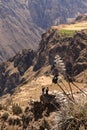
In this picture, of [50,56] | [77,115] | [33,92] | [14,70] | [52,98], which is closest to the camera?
[77,115]

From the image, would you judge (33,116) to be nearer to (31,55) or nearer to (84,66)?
(84,66)

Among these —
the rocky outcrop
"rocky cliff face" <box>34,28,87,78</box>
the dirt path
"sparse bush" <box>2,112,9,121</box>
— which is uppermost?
"sparse bush" <box>2,112,9,121</box>

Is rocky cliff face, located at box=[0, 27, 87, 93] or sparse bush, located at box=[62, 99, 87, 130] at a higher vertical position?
sparse bush, located at box=[62, 99, 87, 130]

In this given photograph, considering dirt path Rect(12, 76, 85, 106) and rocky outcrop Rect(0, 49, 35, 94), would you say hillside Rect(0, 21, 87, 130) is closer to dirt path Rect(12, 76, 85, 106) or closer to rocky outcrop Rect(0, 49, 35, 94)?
dirt path Rect(12, 76, 85, 106)

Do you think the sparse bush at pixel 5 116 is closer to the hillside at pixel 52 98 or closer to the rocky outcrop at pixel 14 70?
the hillside at pixel 52 98

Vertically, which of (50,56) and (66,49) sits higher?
(66,49)

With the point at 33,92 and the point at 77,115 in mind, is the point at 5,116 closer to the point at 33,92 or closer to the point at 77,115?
the point at 33,92

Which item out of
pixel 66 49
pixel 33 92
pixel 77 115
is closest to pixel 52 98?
pixel 77 115

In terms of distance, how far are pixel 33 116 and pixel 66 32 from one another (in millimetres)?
87109

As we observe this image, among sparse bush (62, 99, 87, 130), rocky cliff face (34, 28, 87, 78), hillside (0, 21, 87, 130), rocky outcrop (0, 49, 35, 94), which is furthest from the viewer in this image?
rocky outcrop (0, 49, 35, 94)

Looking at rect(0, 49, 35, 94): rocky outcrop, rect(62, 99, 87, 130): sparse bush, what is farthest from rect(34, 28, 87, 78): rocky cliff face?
rect(62, 99, 87, 130): sparse bush

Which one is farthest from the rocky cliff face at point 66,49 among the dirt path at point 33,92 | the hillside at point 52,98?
the dirt path at point 33,92

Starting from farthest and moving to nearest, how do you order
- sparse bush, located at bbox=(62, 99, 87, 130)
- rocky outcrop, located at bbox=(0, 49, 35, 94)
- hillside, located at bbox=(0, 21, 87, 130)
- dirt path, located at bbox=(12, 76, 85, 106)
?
1. rocky outcrop, located at bbox=(0, 49, 35, 94)
2. dirt path, located at bbox=(12, 76, 85, 106)
3. hillside, located at bbox=(0, 21, 87, 130)
4. sparse bush, located at bbox=(62, 99, 87, 130)

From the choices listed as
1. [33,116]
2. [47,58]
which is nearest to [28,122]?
[33,116]
